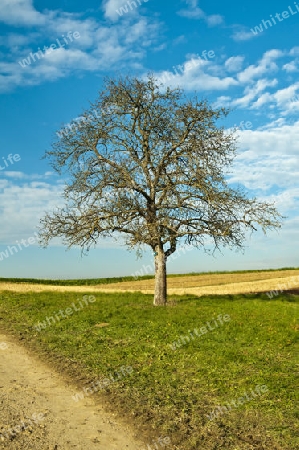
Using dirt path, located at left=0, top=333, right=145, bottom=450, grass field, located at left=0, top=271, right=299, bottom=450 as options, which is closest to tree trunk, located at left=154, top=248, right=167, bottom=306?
grass field, located at left=0, top=271, right=299, bottom=450

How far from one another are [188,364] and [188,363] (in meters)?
0.13

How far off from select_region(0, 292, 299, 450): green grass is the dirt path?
644 millimetres

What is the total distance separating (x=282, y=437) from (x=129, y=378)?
15.1ft

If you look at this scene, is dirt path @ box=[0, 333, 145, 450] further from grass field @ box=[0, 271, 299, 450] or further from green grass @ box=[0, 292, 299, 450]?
green grass @ box=[0, 292, 299, 450]

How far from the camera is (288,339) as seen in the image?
16.4 metres

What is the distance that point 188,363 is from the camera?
13.0 metres

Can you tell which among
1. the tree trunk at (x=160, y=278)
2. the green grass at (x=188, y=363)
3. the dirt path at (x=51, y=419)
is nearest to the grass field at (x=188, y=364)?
the green grass at (x=188, y=363)

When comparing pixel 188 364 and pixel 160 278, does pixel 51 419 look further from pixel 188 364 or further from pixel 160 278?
pixel 160 278

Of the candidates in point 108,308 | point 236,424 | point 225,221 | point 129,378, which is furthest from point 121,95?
point 236,424

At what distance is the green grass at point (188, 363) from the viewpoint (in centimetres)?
850

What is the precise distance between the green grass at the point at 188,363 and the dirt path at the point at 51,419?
2.11 ft

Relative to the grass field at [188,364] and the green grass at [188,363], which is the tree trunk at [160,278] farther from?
the green grass at [188,363]

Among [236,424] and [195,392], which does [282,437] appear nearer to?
[236,424]

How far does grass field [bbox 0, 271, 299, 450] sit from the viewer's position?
28.1 ft
